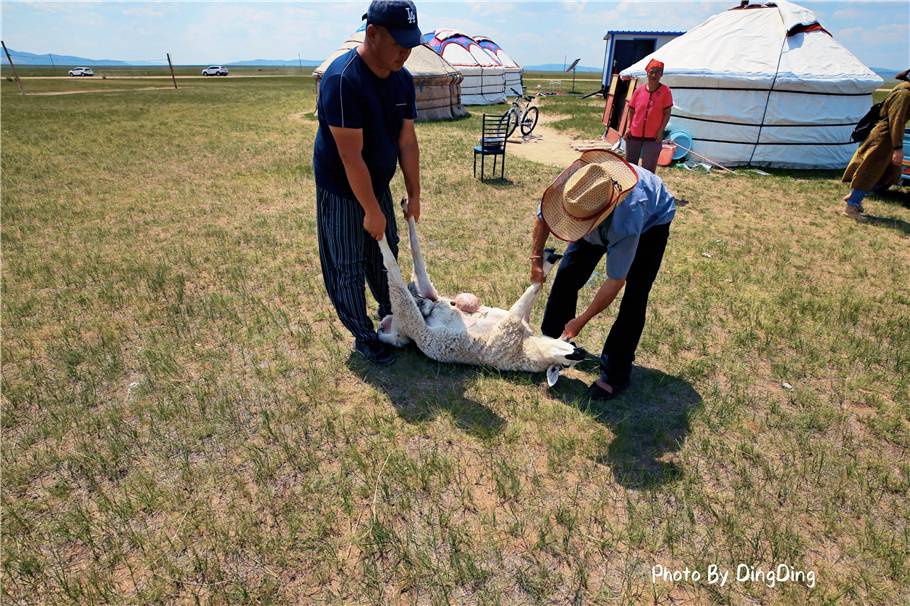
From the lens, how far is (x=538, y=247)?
135 inches

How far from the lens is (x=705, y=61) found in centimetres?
1213

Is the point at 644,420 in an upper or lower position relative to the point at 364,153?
lower

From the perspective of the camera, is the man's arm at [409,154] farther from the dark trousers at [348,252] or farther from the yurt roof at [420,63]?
the yurt roof at [420,63]

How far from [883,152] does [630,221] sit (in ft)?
25.5

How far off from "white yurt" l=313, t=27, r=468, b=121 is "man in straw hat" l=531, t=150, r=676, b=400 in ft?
56.8

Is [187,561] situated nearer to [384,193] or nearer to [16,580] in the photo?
[16,580]

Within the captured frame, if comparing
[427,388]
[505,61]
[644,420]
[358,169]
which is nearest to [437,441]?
[427,388]

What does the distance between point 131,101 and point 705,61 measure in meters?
32.2

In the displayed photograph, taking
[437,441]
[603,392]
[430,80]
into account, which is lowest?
[437,441]

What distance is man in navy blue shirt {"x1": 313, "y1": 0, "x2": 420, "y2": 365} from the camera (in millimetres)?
2820

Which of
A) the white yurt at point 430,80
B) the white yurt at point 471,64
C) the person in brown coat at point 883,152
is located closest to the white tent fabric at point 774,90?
the person in brown coat at point 883,152

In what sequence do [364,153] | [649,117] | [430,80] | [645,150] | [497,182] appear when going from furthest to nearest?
[430,80]
[497,182]
[645,150]
[649,117]
[364,153]

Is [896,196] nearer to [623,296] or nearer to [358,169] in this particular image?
[623,296]

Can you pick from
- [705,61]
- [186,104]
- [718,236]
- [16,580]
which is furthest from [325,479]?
[186,104]
